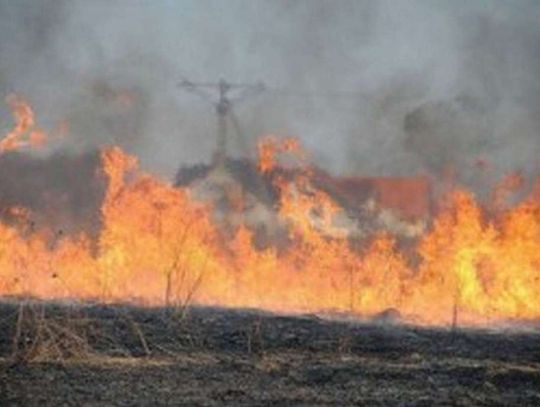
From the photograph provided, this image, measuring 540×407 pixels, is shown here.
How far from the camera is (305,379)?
14.6 m

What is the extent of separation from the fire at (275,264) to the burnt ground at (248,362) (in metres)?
6.26

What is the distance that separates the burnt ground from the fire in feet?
20.5

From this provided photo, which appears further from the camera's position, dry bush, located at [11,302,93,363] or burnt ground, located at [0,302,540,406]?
dry bush, located at [11,302,93,363]

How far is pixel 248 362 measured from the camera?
53.3ft

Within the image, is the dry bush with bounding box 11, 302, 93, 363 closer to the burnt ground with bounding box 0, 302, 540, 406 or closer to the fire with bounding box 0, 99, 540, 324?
the burnt ground with bounding box 0, 302, 540, 406

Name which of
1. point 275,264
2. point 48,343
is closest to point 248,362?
point 48,343

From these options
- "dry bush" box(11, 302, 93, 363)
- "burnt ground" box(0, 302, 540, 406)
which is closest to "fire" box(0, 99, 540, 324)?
"burnt ground" box(0, 302, 540, 406)

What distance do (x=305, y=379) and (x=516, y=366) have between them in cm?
437

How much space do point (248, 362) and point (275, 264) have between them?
19.6 meters

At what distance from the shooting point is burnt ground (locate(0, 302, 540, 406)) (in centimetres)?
1320

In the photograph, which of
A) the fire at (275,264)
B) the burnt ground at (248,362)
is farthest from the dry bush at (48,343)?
the fire at (275,264)

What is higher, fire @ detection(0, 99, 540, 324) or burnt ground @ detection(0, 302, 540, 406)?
fire @ detection(0, 99, 540, 324)

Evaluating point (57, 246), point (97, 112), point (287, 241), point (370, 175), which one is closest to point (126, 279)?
point (57, 246)

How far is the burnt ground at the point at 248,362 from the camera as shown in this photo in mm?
13195
